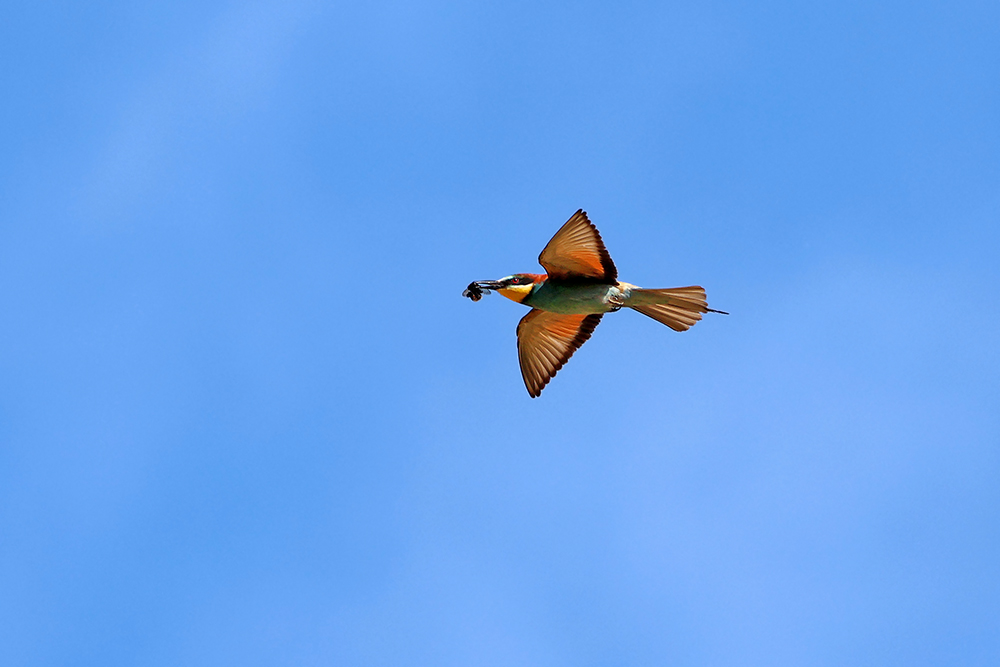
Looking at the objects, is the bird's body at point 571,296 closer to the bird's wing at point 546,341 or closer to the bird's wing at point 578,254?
the bird's wing at point 578,254

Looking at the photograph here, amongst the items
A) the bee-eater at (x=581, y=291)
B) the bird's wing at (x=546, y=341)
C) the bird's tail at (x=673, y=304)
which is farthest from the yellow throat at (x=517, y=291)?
the bird's tail at (x=673, y=304)

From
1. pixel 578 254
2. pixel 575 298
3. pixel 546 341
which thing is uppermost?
pixel 546 341

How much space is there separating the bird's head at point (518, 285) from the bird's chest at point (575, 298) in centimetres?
7

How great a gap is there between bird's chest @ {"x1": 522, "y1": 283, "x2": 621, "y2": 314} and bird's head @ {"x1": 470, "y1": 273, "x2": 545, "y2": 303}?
0.21 ft

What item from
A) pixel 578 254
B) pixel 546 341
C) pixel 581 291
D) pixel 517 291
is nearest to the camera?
pixel 578 254

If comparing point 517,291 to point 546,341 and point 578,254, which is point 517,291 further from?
point 546,341

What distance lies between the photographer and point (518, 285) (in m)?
10.2

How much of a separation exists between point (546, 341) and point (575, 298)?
112 cm

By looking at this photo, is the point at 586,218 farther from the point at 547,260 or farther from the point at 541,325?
the point at 541,325

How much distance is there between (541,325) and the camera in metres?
11.0

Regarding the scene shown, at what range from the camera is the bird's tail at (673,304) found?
9.58 meters

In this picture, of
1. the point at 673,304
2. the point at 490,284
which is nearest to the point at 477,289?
the point at 490,284

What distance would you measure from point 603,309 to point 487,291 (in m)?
1.14

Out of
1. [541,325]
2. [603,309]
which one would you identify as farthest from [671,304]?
[541,325]
